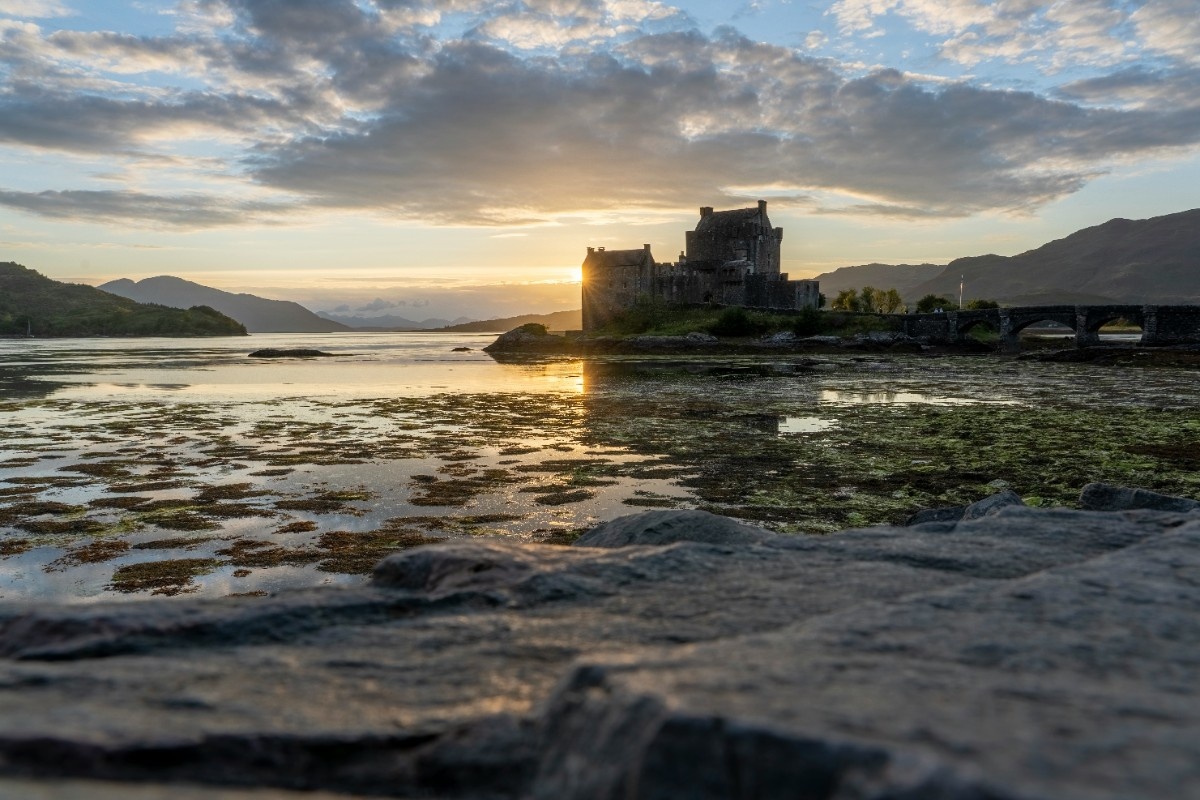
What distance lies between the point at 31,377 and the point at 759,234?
70.1 meters

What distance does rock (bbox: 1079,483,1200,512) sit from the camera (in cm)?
694

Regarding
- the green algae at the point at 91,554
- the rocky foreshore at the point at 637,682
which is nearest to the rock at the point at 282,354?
the green algae at the point at 91,554

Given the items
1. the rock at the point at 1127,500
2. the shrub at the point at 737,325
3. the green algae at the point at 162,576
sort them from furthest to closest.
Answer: the shrub at the point at 737,325 → the green algae at the point at 162,576 → the rock at the point at 1127,500

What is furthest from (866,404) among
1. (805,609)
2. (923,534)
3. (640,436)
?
(805,609)

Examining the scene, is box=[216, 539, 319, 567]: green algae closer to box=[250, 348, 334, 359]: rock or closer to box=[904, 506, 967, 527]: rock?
box=[904, 506, 967, 527]: rock

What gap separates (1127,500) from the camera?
25.0ft

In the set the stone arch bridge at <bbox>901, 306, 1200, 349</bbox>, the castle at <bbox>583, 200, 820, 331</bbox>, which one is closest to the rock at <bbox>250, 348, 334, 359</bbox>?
the castle at <bbox>583, 200, 820, 331</bbox>

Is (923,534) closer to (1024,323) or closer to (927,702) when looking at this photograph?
(927,702)

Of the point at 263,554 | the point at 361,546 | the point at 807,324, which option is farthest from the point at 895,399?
the point at 807,324

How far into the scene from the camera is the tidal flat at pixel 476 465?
9.96 meters

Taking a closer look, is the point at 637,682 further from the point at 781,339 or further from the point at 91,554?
the point at 781,339

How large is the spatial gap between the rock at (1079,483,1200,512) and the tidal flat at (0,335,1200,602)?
341 cm

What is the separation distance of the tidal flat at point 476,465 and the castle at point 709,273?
5669 centimetres

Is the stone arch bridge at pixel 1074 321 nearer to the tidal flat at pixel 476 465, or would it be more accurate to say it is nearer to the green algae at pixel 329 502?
the tidal flat at pixel 476 465
